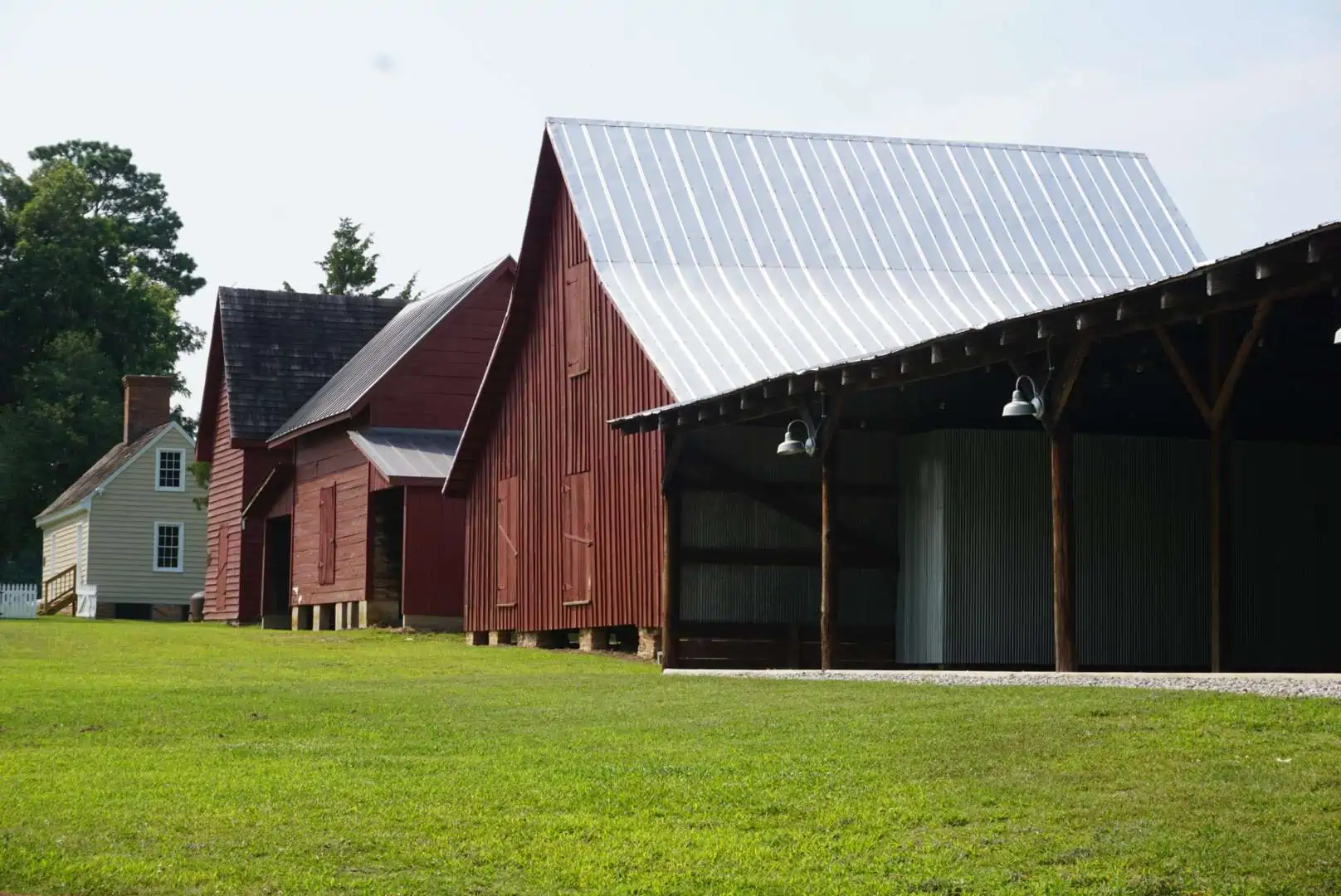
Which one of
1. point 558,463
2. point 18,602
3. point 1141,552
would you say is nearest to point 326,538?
point 558,463

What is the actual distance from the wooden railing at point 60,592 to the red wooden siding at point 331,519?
18.2 meters

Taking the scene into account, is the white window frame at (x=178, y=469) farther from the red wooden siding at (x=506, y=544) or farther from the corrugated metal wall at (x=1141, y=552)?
the corrugated metal wall at (x=1141, y=552)

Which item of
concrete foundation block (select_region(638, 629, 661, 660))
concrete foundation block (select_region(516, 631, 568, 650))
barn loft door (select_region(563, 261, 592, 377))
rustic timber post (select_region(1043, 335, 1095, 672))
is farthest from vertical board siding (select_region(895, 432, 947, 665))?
concrete foundation block (select_region(516, 631, 568, 650))

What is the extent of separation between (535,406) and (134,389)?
31390 millimetres

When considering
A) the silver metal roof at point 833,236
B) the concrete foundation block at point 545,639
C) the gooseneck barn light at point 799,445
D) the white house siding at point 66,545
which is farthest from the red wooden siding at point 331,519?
the gooseneck barn light at point 799,445

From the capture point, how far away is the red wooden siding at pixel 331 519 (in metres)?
34.7

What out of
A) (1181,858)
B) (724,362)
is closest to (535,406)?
(724,362)

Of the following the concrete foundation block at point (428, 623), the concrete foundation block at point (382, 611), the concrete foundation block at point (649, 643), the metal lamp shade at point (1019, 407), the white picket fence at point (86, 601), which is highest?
the metal lamp shade at point (1019, 407)

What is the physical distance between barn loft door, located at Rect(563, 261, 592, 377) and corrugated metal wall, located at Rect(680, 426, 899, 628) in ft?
17.2

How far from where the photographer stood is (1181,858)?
26.8 ft

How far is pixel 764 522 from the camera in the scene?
20703 mm

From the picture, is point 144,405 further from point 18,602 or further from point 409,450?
point 409,450

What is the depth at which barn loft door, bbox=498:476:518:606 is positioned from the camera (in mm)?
27875

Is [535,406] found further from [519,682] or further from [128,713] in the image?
[128,713]
